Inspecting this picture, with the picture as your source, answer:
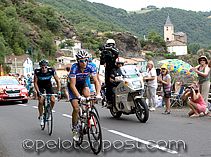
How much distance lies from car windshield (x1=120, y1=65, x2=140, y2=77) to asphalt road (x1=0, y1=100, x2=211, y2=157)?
1.47 metres

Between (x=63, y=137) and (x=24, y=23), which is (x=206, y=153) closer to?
(x=63, y=137)

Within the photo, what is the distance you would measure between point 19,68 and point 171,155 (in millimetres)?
94773

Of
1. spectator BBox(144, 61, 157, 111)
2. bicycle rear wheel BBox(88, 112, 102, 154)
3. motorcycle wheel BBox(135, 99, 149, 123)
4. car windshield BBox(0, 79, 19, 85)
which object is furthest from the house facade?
bicycle rear wheel BBox(88, 112, 102, 154)

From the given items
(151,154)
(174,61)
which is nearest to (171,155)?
(151,154)

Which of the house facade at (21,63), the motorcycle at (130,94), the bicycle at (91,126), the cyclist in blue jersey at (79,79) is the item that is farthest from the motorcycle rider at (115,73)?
the house facade at (21,63)

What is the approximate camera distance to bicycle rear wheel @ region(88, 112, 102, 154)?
234 inches

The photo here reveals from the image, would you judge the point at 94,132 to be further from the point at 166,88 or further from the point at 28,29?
the point at 28,29

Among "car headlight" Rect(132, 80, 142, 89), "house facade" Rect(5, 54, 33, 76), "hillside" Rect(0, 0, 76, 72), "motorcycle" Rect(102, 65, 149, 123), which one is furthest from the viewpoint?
"hillside" Rect(0, 0, 76, 72)

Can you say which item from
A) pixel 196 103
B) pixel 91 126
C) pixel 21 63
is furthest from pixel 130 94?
pixel 21 63

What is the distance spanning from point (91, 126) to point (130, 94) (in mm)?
3875

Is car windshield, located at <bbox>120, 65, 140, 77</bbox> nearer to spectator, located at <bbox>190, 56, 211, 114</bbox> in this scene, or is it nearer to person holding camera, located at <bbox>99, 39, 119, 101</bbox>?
person holding camera, located at <bbox>99, 39, 119, 101</bbox>

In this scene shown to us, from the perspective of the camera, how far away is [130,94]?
987cm

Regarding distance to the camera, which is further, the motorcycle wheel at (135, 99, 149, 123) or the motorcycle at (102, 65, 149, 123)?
the motorcycle at (102, 65, 149, 123)

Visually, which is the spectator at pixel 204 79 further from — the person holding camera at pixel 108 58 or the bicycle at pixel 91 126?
the bicycle at pixel 91 126
